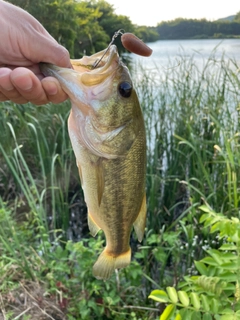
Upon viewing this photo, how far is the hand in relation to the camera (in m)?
1.33

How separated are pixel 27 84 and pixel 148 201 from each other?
1993mm

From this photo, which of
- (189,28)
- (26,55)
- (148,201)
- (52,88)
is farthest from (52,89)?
(189,28)

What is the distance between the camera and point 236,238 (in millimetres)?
1593

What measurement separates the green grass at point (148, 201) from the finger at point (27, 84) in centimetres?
119

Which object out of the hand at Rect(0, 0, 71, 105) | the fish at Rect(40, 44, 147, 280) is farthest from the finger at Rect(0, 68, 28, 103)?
the fish at Rect(40, 44, 147, 280)

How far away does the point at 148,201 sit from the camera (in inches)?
123

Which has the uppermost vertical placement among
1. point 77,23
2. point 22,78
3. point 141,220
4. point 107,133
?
point 77,23

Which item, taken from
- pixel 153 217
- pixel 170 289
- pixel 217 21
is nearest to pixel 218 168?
pixel 153 217

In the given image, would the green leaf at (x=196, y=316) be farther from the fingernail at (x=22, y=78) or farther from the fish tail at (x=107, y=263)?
the fingernail at (x=22, y=78)

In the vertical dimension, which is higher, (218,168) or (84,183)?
(84,183)

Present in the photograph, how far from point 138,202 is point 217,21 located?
6601 millimetres

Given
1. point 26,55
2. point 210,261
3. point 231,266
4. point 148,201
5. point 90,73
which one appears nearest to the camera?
point 90,73

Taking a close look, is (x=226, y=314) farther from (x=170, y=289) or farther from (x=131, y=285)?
(x=131, y=285)

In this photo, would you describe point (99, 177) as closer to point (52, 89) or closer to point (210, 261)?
point (52, 89)
